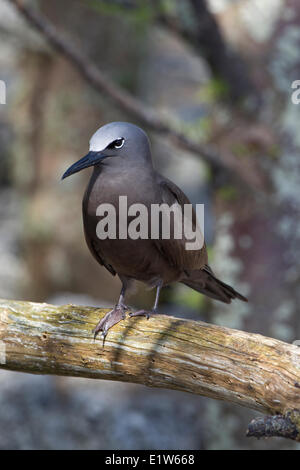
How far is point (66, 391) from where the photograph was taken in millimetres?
6004

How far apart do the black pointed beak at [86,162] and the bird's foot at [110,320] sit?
81cm

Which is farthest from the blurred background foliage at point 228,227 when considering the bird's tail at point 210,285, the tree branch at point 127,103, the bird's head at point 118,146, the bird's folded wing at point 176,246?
the bird's head at point 118,146

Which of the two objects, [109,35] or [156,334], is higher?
[109,35]

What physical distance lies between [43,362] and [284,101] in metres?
3.46

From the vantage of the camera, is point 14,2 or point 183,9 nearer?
point 14,2

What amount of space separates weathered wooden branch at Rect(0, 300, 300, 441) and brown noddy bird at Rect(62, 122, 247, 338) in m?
0.13

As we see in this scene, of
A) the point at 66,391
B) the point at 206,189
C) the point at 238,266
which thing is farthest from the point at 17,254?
the point at 238,266

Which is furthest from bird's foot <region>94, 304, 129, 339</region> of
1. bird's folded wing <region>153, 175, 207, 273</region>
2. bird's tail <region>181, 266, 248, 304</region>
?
bird's tail <region>181, 266, 248, 304</region>

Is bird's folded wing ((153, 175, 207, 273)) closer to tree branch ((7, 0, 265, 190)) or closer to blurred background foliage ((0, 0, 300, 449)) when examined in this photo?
tree branch ((7, 0, 265, 190))

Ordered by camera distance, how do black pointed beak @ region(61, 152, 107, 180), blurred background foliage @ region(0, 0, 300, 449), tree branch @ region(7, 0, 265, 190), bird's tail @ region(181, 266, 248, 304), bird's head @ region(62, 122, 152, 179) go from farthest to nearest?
blurred background foliage @ region(0, 0, 300, 449)
tree branch @ region(7, 0, 265, 190)
bird's tail @ region(181, 266, 248, 304)
bird's head @ region(62, 122, 152, 179)
black pointed beak @ region(61, 152, 107, 180)

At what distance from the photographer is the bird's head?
3.36 metres

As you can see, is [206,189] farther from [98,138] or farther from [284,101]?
[98,138]

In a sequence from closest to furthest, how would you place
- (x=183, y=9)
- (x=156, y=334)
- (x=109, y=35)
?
(x=156, y=334) → (x=183, y=9) → (x=109, y=35)

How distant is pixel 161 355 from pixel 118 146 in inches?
47.3
